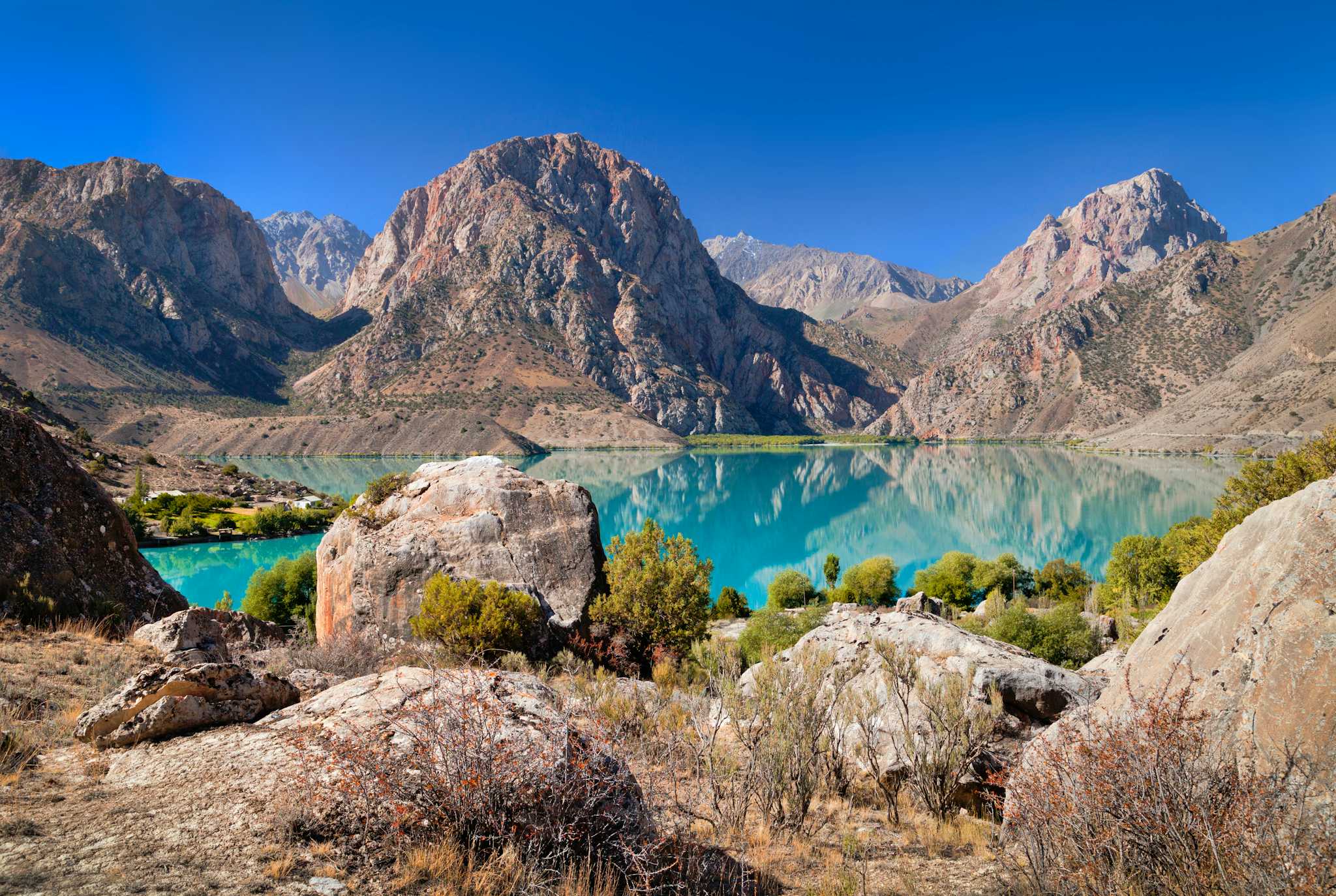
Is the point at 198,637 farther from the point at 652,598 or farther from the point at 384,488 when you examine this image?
the point at 652,598

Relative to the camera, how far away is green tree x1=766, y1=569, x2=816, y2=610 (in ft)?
100

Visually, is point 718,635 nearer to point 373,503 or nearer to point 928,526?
point 373,503

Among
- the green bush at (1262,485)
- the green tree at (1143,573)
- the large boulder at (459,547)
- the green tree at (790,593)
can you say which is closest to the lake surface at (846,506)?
the green tree at (790,593)

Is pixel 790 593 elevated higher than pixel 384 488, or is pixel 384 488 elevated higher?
pixel 384 488

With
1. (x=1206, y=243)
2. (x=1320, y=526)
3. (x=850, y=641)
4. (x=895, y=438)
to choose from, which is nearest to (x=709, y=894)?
(x=1320, y=526)

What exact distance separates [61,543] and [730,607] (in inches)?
900

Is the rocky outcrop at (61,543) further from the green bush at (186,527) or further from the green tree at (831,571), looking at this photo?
the green bush at (186,527)

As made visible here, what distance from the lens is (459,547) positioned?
43.2 feet

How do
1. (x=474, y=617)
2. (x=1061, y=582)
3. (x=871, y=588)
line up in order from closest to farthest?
(x=474, y=617), (x=871, y=588), (x=1061, y=582)

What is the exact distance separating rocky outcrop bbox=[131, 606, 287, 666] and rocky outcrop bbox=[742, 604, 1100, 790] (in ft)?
22.6

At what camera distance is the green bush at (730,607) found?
2838 cm

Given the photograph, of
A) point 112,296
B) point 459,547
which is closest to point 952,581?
point 459,547

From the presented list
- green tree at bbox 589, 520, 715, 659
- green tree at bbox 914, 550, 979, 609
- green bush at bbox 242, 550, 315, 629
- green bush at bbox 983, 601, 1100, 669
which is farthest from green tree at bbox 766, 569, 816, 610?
green bush at bbox 242, 550, 315, 629

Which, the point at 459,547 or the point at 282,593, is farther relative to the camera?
the point at 282,593
